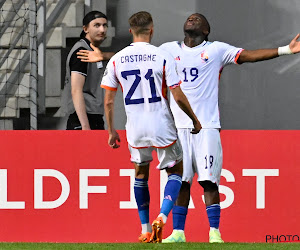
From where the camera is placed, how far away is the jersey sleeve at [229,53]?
25.0 feet

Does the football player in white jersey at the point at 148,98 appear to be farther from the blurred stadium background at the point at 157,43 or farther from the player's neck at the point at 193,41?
the blurred stadium background at the point at 157,43

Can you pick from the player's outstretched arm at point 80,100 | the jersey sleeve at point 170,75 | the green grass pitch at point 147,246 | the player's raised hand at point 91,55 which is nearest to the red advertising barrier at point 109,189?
the player's outstretched arm at point 80,100

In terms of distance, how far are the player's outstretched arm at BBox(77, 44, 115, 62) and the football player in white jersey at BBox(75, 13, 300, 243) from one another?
2.71 feet

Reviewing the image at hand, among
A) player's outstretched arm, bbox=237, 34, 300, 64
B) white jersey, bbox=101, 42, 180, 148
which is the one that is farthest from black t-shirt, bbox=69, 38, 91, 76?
white jersey, bbox=101, 42, 180, 148

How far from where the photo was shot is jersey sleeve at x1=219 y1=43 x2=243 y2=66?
300 inches

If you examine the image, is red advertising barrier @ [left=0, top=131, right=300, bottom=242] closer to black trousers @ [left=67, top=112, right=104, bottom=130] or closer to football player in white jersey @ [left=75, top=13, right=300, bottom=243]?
black trousers @ [left=67, top=112, right=104, bottom=130]

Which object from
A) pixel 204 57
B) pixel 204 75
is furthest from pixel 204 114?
pixel 204 57

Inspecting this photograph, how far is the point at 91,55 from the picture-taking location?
27.7ft

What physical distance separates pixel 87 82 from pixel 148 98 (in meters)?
1.83

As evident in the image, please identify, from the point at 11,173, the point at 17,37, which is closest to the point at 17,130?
the point at 11,173

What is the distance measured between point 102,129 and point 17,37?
1.21 m

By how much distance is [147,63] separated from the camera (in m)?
6.84

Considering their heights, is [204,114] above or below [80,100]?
below

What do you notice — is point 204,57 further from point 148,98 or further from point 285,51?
point 148,98
